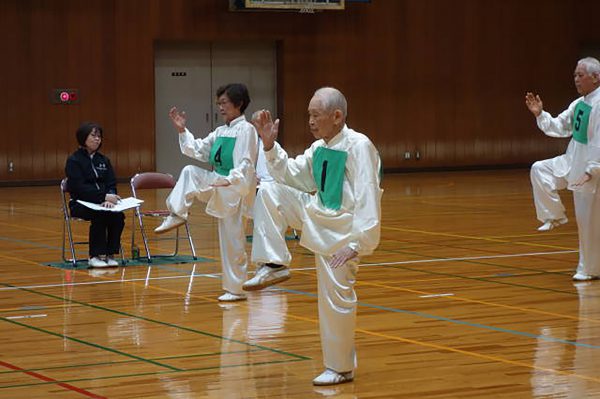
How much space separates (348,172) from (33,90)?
16511 mm

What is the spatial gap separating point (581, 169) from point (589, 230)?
1.84 feet

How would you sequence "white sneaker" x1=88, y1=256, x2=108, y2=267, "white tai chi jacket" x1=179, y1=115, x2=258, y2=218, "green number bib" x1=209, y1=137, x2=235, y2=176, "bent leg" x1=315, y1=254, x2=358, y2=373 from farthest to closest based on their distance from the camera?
"white sneaker" x1=88, y1=256, x2=108, y2=267, "green number bib" x1=209, y1=137, x2=235, y2=176, "white tai chi jacket" x1=179, y1=115, x2=258, y2=218, "bent leg" x1=315, y1=254, x2=358, y2=373

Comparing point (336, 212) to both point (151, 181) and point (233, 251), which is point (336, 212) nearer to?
point (233, 251)

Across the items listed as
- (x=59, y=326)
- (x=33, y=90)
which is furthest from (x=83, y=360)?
(x=33, y=90)

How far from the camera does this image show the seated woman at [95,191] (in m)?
10.8

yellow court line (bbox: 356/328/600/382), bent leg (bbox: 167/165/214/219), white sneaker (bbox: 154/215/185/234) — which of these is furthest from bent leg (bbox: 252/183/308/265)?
white sneaker (bbox: 154/215/185/234)

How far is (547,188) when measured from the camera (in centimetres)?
1030

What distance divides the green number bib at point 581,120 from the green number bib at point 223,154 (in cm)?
322

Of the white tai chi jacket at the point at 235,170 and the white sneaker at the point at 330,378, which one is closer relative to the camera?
the white sneaker at the point at 330,378

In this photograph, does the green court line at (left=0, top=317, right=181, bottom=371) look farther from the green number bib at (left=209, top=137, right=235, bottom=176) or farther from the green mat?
the green mat

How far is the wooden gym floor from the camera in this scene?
6074 millimetres

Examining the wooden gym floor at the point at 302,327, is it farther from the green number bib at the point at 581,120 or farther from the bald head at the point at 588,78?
the bald head at the point at 588,78

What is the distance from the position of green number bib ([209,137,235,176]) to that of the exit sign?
1335cm

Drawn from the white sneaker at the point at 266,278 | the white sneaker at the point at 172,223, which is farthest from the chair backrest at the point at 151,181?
the white sneaker at the point at 266,278
